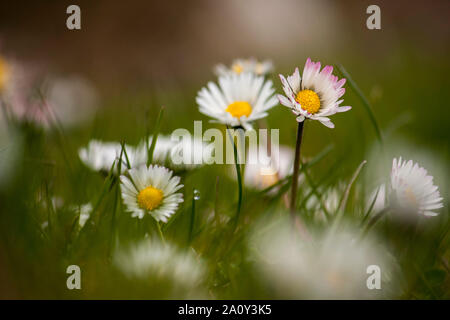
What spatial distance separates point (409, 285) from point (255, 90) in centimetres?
28

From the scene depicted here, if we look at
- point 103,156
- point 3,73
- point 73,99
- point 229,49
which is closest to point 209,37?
point 229,49

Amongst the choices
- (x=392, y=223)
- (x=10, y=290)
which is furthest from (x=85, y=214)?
(x=392, y=223)

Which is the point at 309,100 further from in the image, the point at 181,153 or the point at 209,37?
the point at 209,37

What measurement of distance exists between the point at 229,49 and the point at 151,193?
76.1 inches

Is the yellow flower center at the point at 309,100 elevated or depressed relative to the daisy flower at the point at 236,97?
depressed

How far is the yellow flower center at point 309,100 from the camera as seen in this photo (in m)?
0.42

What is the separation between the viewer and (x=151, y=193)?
0.44 metres

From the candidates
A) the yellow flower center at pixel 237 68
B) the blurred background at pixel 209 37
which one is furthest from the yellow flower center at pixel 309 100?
the blurred background at pixel 209 37

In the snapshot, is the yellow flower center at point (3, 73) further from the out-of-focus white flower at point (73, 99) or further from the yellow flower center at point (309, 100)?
the yellow flower center at point (309, 100)

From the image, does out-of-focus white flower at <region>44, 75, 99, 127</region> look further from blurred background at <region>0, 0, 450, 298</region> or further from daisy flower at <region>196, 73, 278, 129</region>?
daisy flower at <region>196, 73, 278, 129</region>

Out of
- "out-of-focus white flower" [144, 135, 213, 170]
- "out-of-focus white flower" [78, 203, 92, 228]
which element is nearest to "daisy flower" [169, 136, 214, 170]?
"out-of-focus white flower" [144, 135, 213, 170]
